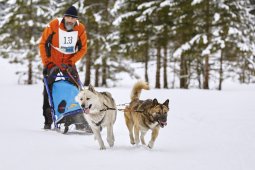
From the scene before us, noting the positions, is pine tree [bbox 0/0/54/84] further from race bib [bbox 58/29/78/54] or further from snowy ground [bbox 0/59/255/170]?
race bib [bbox 58/29/78/54]

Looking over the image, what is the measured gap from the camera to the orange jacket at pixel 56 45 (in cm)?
826

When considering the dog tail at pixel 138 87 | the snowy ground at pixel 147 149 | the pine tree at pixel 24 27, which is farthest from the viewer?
the pine tree at pixel 24 27

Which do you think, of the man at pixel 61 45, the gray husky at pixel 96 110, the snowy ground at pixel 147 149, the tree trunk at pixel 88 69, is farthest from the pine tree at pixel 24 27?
the gray husky at pixel 96 110

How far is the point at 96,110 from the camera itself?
6.39 m

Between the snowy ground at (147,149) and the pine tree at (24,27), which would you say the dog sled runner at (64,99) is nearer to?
the snowy ground at (147,149)

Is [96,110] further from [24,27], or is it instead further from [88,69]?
[24,27]

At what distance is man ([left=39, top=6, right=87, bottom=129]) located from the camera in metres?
8.25

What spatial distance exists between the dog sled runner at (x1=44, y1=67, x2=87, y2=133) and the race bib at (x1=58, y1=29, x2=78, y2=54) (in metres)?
0.42

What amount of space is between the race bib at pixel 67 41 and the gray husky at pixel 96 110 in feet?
6.90

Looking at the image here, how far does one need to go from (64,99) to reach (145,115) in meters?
2.32

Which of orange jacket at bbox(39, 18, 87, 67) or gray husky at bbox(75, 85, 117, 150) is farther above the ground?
orange jacket at bbox(39, 18, 87, 67)

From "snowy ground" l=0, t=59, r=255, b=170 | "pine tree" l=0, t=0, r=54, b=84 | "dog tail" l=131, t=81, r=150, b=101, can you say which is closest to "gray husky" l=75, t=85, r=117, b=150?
"snowy ground" l=0, t=59, r=255, b=170

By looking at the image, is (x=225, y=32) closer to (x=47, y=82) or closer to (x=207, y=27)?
(x=207, y=27)

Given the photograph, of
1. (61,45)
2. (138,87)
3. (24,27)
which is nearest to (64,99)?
(61,45)
